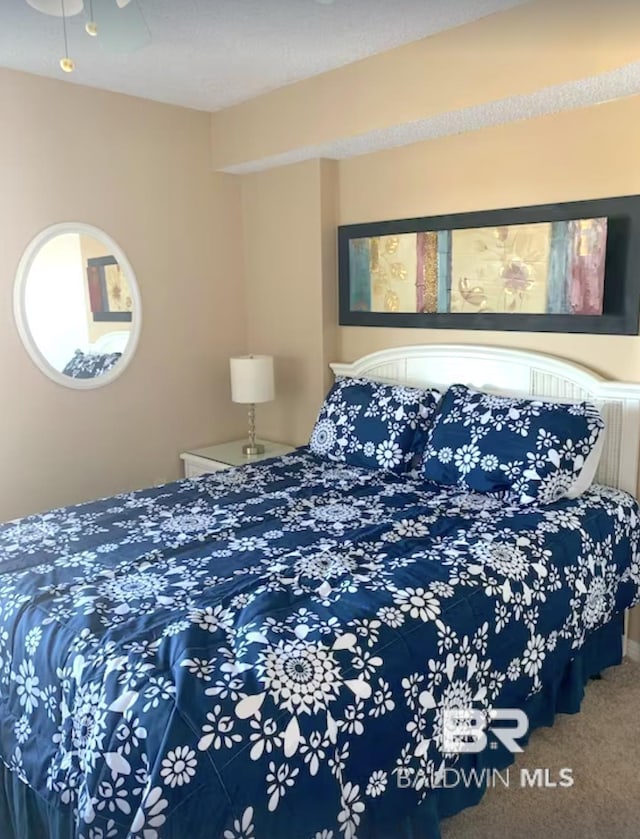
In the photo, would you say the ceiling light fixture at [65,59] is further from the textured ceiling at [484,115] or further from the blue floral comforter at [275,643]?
the blue floral comforter at [275,643]

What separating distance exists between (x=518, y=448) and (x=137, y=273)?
210 centimetres

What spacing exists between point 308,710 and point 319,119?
2.56 metres

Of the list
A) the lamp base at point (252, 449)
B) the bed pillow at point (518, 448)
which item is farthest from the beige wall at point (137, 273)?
the bed pillow at point (518, 448)

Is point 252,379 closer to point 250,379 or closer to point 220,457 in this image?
point 250,379

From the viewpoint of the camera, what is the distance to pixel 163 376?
356 centimetres

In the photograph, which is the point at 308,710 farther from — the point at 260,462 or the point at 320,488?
the point at 260,462

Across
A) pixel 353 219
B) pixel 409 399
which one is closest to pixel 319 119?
pixel 353 219

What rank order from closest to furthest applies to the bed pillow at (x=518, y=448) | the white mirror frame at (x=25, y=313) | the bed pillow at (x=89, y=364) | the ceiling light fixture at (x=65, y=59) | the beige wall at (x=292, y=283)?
the ceiling light fixture at (x=65, y=59) < the bed pillow at (x=518, y=448) < the white mirror frame at (x=25, y=313) < the bed pillow at (x=89, y=364) < the beige wall at (x=292, y=283)

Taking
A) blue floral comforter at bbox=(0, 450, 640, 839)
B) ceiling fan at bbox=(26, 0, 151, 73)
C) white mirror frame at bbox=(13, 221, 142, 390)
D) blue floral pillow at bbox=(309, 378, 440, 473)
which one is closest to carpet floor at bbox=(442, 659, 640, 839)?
blue floral comforter at bbox=(0, 450, 640, 839)

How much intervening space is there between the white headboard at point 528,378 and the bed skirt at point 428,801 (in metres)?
0.79

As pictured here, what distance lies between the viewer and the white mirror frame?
2.95 meters

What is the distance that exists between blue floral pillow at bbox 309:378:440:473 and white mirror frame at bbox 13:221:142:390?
107 cm

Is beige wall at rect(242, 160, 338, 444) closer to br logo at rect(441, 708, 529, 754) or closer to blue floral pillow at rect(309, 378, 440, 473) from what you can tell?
blue floral pillow at rect(309, 378, 440, 473)

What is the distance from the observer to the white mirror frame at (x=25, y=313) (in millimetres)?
2947
